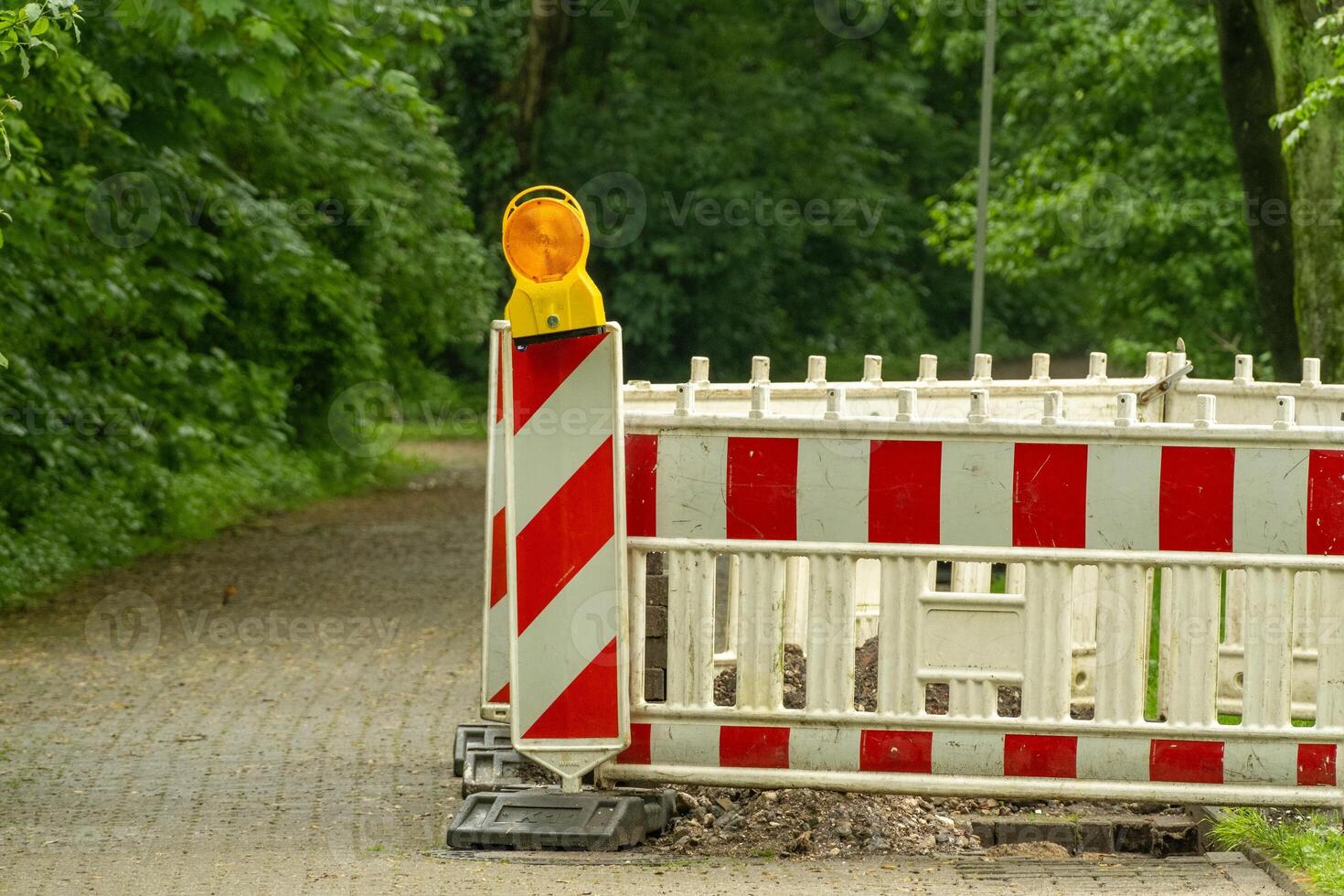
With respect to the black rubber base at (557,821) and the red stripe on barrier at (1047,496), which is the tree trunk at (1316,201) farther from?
the black rubber base at (557,821)

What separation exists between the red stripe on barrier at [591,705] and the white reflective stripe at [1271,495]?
1.72 metres

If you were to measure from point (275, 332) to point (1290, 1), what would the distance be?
11.1 metres

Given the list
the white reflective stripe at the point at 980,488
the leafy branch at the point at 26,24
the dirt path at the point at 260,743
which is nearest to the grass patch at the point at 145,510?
the dirt path at the point at 260,743

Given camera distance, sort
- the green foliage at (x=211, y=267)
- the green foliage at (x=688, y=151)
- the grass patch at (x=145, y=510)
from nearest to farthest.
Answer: the green foliage at (x=211, y=267)
the grass patch at (x=145, y=510)
the green foliage at (x=688, y=151)

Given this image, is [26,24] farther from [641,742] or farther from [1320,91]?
[1320,91]

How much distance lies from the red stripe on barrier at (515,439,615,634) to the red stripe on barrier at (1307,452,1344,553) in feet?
6.10

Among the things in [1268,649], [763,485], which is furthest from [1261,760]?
[763,485]

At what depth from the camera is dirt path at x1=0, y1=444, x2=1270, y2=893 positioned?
Answer: 4.76 metres

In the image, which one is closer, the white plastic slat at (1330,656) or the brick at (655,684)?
the white plastic slat at (1330,656)

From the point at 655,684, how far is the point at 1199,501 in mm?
1562

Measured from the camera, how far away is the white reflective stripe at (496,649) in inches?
221

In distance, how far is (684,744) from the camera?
508 cm

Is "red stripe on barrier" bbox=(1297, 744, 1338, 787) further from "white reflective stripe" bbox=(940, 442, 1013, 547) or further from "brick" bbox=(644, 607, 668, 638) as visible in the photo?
"brick" bbox=(644, 607, 668, 638)

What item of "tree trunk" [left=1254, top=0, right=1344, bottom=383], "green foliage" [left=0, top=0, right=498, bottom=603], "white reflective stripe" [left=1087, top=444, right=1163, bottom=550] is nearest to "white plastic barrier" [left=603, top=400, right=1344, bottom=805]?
"white reflective stripe" [left=1087, top=444, right=1163, bottom=550]
